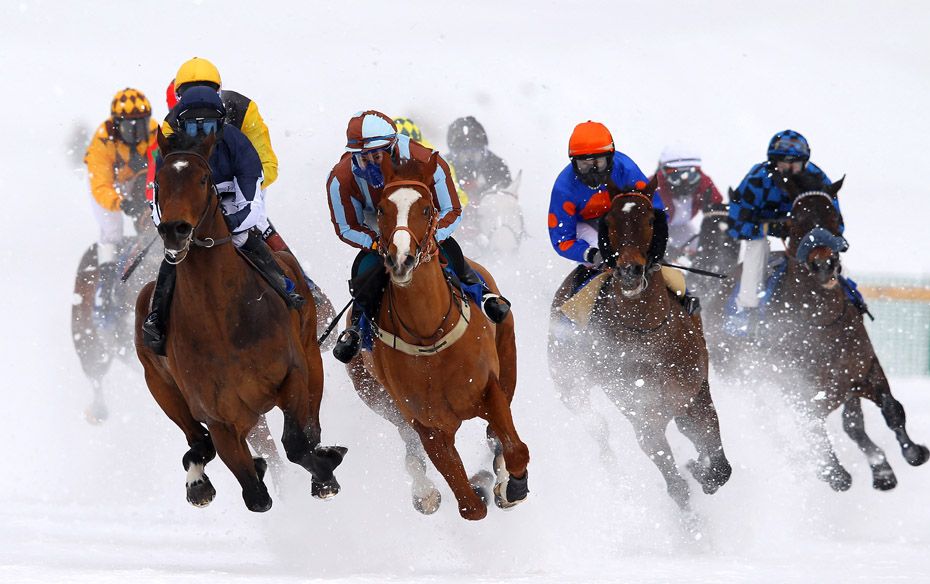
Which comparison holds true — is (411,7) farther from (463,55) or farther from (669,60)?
(669,60)

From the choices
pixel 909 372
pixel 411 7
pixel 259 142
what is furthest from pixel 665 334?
pixel 411 7

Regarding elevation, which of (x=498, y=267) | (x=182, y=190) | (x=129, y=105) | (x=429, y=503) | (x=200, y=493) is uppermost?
(x=182, y=190)

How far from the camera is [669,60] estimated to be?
37.6m

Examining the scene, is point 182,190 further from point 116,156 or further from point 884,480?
point 116,156

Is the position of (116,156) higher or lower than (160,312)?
lower

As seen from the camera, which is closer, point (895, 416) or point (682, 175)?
point (895, 416)

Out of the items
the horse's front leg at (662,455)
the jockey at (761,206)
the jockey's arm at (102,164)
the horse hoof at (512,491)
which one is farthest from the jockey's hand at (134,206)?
the horse hoof at (512,491)

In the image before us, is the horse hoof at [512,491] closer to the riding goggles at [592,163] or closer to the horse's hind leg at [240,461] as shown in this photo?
the horse's hind leg at [240,461]

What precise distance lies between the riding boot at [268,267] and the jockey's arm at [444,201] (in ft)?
3.33

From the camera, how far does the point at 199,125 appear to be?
7715 millimetres

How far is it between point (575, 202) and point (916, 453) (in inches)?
118

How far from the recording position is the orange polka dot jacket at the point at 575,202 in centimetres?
938

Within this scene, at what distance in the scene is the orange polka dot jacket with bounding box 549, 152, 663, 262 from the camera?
369 inches

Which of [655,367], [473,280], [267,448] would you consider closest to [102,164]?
[267,448]
